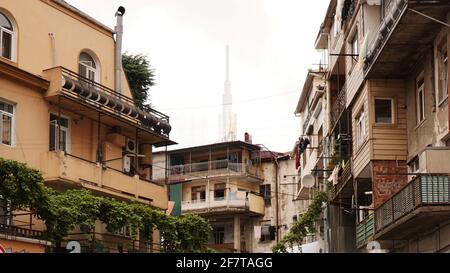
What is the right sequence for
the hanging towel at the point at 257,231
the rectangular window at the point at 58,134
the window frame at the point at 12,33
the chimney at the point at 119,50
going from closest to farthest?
the window frame at the point at 12,33 < the rectangular window at the point at 58,134 < the chimney at the point at 119,50 < the hanging towel at the point at 257,231

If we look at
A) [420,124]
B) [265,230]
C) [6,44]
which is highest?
[6,44]

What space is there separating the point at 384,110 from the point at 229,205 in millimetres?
38065

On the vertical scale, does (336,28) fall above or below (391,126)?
above

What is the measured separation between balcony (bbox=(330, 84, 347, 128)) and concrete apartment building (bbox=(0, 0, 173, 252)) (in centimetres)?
735

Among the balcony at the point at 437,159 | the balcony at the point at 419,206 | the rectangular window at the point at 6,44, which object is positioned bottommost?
the balcony at the point at 419,206

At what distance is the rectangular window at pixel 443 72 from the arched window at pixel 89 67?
15.4 meters

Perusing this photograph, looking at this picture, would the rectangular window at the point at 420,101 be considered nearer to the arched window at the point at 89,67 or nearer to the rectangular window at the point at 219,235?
the arched window at the point at 89,67

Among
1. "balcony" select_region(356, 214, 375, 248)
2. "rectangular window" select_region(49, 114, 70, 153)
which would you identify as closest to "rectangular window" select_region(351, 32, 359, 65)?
"balcony" select_region(356, 214, 375, 248)

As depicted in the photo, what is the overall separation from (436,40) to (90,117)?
14.9 metres

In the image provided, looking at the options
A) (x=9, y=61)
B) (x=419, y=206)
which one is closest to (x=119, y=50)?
(x=9, y=61)

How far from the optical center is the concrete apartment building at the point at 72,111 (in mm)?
30266

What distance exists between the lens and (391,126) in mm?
29047

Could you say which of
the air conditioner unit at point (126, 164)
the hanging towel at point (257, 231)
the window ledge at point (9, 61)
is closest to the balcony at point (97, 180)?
the air conditioner unit at point (126, 164)

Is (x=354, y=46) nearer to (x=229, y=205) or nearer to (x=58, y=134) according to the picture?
(x=58, y=134)
